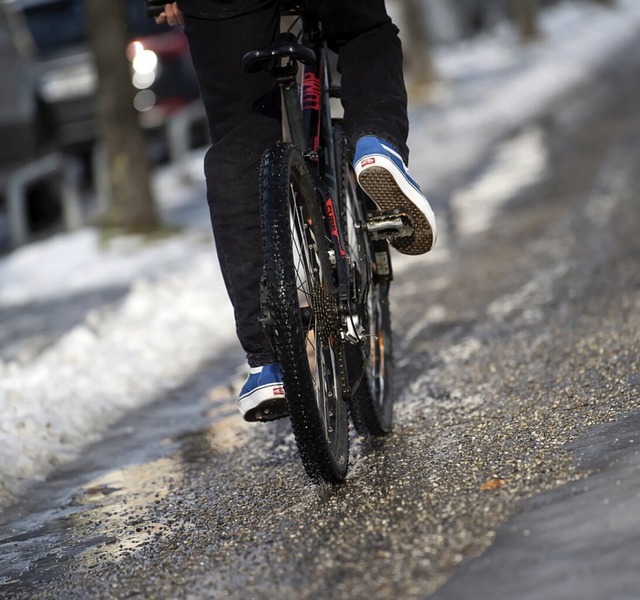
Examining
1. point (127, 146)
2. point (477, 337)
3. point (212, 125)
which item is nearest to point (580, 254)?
point (477, 337)

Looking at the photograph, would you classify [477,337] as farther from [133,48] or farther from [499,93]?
[499,93]

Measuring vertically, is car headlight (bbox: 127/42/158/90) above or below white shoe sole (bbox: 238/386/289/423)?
below

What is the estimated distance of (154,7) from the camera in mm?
3730

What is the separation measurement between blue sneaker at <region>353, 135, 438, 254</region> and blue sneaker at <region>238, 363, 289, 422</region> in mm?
592

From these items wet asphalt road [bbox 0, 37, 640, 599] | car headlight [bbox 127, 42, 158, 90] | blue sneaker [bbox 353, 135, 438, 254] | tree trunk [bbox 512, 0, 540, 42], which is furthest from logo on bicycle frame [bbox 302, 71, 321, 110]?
tree trunk [bbox 512, 0, 540, 42]

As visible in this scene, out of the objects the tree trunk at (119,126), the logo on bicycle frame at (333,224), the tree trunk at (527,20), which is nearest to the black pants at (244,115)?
the logo on bicycle frame at (333,224)

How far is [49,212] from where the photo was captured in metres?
12.9

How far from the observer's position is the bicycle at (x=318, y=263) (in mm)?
3018

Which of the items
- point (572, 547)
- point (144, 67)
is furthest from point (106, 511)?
point (144, 67)

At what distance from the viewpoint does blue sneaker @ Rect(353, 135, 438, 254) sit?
134 inches

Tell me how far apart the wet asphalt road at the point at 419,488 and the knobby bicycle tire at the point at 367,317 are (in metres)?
0.12

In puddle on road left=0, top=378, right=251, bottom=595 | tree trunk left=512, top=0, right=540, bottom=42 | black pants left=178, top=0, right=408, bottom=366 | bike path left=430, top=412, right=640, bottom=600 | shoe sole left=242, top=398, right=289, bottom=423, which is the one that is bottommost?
tree trunk left=512, top=0, right=540, bottom=42

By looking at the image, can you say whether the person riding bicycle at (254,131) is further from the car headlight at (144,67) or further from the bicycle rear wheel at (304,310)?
the car headlight at (144,67)

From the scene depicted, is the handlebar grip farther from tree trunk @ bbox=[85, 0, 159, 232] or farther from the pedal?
tree trunk @ bbox=[85, 0, 159, 232]
